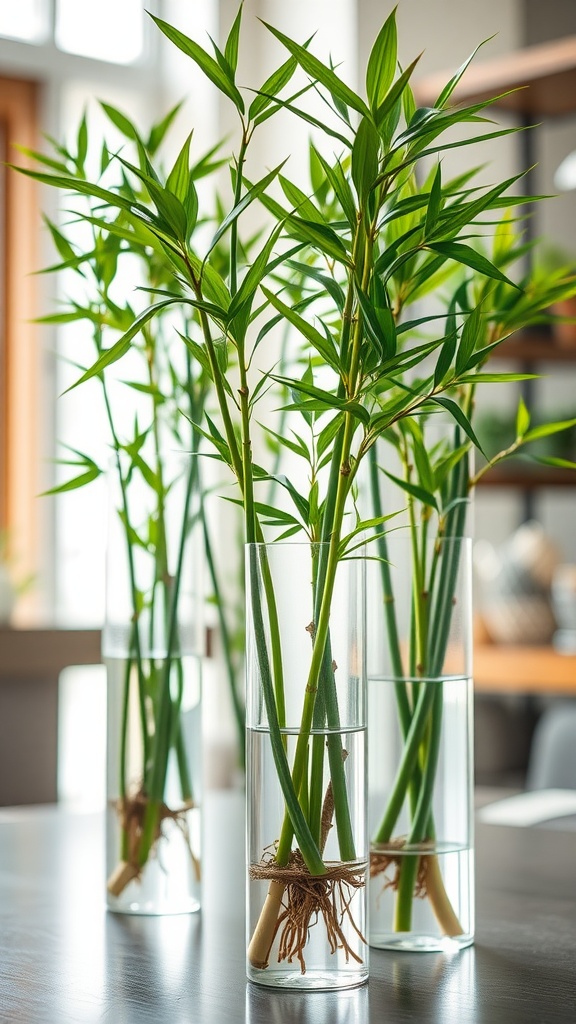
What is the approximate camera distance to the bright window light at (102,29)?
4.39 meters

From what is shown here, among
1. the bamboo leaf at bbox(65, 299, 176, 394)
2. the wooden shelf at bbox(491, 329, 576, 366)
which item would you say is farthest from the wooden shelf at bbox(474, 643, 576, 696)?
the bamboo leaf at bbox(65, 299, 176, 394)

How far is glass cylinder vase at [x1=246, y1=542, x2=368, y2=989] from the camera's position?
0.67 metres

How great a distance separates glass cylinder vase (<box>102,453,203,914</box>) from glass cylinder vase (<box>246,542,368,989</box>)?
0.75 feet

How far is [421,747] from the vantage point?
2.63 ft

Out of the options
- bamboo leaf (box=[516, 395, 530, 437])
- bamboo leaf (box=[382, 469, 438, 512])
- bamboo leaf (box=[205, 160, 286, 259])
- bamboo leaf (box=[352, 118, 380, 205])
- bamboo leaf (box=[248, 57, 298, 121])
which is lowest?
bamboo leaf (box=[382, 469, 438, 512])

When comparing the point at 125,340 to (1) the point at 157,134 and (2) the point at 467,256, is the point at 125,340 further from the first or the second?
(1) the point at 157,134

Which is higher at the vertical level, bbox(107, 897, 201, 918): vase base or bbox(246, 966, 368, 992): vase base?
bbox(246, 966, 368, 992): vase base

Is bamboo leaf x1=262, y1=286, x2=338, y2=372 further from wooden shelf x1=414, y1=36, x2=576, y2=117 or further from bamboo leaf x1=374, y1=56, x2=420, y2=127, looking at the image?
wooden shelf x1=414, y1=36, x2=576, y2=117

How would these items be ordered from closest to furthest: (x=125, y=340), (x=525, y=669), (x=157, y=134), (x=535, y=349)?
(x=125, y=340) < (x=157, y=134) < (x=525, y=669) < (x=535, y=349)

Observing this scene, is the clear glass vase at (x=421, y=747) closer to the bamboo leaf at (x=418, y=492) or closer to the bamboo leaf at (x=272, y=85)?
the bamboo leaf at (x=418, y=492)

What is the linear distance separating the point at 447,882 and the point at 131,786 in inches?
9.5

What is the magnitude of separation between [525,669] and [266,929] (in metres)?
2.86

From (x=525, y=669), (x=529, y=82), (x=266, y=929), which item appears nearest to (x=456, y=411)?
(x=266, y=929)

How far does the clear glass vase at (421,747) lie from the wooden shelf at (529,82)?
99.8 inches
